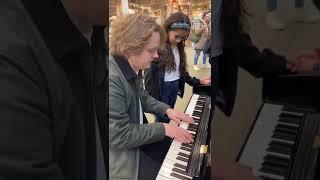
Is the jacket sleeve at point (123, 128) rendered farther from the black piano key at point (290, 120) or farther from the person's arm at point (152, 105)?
the black piano key at point (290, 120)

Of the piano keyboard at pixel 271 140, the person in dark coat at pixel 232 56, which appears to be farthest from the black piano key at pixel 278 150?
the person in dark coat at pixel 232 56

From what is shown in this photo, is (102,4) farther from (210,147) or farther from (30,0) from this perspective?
(210,147)

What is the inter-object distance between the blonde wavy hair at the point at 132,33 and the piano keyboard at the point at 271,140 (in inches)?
12.8

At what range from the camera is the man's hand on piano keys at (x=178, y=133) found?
1024 mm

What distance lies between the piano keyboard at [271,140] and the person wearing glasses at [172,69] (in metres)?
0.18

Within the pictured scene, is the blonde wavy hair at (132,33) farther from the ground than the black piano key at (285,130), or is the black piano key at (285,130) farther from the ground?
the blonde wavy hair at (132,33)

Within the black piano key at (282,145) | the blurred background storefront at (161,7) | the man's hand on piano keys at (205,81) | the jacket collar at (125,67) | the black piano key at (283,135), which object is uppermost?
the blurred background storefront at (161,7)

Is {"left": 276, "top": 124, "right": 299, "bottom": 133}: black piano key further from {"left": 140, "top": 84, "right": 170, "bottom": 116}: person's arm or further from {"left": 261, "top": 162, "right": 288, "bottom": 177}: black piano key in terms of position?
{"left": 140, "top": 84, "right": 170, "bottom": 116}: person's arm

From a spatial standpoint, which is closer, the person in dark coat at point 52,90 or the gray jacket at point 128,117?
the person in dark coat at point 52,90

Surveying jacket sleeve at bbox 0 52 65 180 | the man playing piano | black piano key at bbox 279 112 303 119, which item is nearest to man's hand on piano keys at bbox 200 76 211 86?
the man playing piano

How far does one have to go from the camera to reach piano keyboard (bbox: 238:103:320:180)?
0.98 meters

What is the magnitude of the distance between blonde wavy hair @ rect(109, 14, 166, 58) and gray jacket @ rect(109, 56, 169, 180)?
0.04 metres

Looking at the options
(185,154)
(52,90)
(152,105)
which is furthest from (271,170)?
(52,90)

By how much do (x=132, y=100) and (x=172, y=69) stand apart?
142mm
